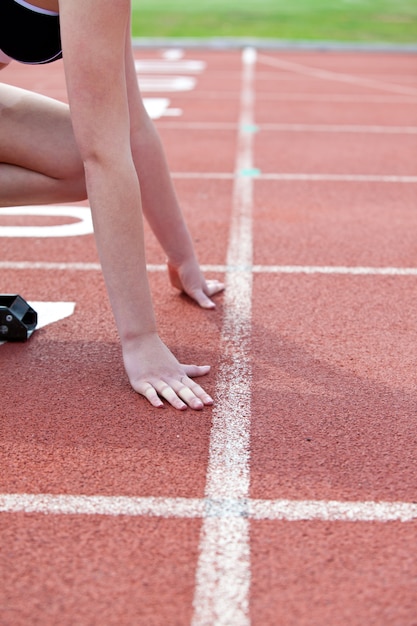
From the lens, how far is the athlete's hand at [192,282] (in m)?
3.43

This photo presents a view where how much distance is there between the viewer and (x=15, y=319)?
3.08 m

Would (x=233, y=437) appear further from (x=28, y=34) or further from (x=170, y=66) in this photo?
(x=170, y=66)

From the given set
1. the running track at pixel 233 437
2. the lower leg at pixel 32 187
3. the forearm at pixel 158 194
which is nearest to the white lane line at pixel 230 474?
the running track at pixel 233 437

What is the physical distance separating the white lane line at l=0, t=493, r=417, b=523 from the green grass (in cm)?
1675

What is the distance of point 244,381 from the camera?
2.83 m

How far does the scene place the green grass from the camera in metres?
18.7

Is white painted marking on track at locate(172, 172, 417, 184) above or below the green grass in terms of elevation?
above

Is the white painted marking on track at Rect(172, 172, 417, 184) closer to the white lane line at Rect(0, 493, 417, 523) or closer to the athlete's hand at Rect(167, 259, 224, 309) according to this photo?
the athlete's hand at Rect(167, 259, 224, 309)

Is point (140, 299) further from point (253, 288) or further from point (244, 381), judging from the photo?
point (253, 288)

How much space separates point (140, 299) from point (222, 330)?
0.67m

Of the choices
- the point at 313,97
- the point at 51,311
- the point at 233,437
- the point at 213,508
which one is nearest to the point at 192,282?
the point at 51,311

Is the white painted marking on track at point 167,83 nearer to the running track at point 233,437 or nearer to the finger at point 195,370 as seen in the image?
the running track at point 233,437

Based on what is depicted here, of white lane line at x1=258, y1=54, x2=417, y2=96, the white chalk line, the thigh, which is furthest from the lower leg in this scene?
white lane line at x1=258, y1=54, x2=417, y2=96

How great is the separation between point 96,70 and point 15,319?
1.03 meters
